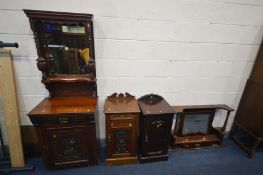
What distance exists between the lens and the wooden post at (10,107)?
64.0 inches

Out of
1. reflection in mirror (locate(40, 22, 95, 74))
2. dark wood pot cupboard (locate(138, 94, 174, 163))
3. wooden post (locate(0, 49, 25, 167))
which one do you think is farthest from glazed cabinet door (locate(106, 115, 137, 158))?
wooden post (locate(0, 49, 25, 167))

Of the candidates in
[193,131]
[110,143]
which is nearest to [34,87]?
[110,143]

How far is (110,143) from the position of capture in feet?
5.90

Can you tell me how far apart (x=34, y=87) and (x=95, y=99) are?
0.75 metres

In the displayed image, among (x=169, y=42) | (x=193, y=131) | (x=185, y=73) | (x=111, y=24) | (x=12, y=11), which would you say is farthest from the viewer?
(x=193, y=131)

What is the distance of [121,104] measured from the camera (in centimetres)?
185

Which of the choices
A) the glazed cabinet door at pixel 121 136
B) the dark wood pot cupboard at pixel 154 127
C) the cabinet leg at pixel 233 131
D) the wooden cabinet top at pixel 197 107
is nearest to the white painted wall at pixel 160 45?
the wooden cabinet top at pixel 197 107

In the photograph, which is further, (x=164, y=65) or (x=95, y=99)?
(x=164, y=65)

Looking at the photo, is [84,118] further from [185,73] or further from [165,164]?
[185,73]

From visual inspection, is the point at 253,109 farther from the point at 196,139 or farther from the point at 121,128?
the point at 121,128

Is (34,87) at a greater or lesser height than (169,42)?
lesser

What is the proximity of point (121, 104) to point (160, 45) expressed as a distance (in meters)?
0.88

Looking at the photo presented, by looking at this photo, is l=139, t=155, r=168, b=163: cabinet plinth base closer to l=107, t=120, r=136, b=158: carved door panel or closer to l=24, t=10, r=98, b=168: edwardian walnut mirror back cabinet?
l=107, t=120, r=136, b=158: carved door panel

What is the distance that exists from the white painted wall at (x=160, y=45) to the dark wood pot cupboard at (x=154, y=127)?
21 centimetres
